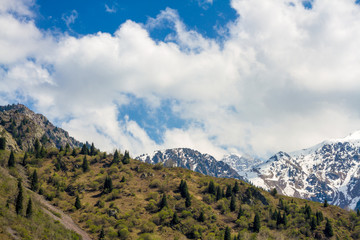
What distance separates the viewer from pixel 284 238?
370 feet

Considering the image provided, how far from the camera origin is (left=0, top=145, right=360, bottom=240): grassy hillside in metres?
110

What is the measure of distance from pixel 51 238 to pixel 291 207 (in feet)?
359

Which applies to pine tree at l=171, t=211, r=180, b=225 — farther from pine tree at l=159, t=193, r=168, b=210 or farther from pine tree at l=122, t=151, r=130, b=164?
pine tree at l=122, t=151, r=130, b=164

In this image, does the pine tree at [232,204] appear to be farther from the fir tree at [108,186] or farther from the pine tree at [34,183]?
the pine tree at [34,183]

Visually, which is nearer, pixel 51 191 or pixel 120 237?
pixel 120 237

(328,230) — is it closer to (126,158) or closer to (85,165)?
(126,158)

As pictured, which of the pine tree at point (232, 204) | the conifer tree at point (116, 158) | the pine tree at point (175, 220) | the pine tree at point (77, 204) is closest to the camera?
the pine tree at point (175, 220)

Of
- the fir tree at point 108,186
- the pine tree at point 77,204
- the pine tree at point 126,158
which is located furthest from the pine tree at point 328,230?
the pine tree at point 126,158

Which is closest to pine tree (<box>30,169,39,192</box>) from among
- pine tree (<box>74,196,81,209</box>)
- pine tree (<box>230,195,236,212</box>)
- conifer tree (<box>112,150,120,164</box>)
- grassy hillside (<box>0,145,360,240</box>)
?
grassy hillside (<box>0,145,360,240</box>)

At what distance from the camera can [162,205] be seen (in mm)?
124625

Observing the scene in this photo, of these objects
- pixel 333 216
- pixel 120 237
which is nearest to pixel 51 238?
pixel 120 237

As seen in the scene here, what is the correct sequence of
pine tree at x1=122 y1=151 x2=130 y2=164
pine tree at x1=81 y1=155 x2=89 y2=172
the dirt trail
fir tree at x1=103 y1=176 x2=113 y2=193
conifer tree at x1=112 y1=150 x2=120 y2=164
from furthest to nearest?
pine tree at x1=122 y1=151 x2=130 y2=164
conifer tree at x1=112 y1=150 x2=120 y2=164
pine tree at x1=81 y1=155 x2=89 y2=172
fir tree at x1=103 y1=176 x2=113 y2=193
the dirt trail

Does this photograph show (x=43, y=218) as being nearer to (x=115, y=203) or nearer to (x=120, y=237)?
(x=120, y=237)

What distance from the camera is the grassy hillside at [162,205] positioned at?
362 feet
